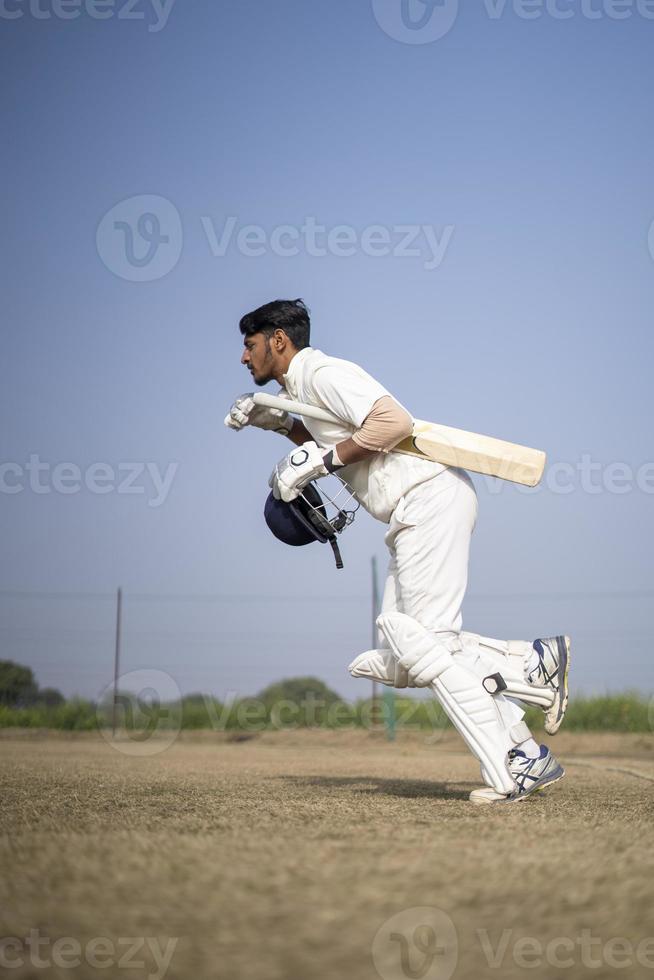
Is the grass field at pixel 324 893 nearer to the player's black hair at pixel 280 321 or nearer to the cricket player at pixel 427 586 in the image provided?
the cricket player at pixel 427 586

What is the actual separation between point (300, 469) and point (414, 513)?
484 mm

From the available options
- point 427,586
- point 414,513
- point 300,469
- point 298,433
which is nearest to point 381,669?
point 427,586

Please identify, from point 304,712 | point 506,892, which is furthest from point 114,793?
point 304,712

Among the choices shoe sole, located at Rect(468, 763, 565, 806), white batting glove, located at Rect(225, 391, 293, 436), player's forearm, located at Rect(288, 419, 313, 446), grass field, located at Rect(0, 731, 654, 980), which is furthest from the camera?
player's forearm, located at Rect(288, 419, 313, 446)

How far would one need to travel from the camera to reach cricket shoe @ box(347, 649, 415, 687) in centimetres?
387

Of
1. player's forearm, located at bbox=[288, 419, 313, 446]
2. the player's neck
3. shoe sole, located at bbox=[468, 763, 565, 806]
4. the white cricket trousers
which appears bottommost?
shoe sole, located at bbox=[468, 763, 565, 806]

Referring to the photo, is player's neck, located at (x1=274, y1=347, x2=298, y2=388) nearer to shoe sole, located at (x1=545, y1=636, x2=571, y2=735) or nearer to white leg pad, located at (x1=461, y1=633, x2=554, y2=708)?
white leg pad, located at (x1=461, y1=633, x2=554, y2=708)

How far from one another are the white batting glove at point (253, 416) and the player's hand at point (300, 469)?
29 centimetres

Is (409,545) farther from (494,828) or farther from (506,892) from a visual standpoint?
(506,892)

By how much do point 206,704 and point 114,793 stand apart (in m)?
13.7

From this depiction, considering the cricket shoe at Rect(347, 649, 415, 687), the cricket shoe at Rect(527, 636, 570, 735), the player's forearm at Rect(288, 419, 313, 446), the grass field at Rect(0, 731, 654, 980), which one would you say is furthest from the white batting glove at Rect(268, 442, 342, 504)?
the grass field at Rect(0, 731, 654, 980)

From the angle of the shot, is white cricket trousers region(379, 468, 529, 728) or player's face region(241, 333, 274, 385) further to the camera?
player's face region(241, 333, 274, 385)

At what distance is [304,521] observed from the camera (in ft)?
13.1

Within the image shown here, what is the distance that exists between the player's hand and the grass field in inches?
51.4
